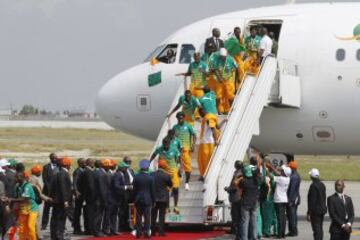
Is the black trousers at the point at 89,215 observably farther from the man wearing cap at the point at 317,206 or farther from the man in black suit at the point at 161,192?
the man wearing cap at the point at 317,206

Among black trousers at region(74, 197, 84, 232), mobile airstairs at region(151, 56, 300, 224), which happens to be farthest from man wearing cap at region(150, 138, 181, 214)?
black trousers at region(74, 197, 84, 232)

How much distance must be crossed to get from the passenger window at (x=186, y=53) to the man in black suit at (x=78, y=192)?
5.99 meters

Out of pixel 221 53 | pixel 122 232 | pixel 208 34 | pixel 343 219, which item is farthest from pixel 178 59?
pixel 343 219

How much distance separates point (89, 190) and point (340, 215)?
7235 mm

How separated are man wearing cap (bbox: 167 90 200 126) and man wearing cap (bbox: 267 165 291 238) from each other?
101 inches

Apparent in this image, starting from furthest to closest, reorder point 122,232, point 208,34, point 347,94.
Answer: point 208,34, point 347,94, point 122,232

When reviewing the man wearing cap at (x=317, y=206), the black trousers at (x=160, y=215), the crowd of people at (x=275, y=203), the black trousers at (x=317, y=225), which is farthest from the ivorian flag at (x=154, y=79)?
the black trousers at (x=317, y=225)

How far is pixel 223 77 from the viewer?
2592cm

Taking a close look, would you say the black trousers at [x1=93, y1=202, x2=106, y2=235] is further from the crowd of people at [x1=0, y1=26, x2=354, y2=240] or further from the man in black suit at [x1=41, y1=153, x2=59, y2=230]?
the man in black suit at [x1=41, y1=153, x2=59, y2=230]

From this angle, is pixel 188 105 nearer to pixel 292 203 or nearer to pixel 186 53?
pixel 292 203

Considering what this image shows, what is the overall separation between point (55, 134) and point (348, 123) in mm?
82582

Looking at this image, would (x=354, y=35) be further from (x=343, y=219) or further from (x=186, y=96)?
(x=343, y=219)

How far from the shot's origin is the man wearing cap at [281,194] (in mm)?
24281

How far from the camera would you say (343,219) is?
19.0 metres
